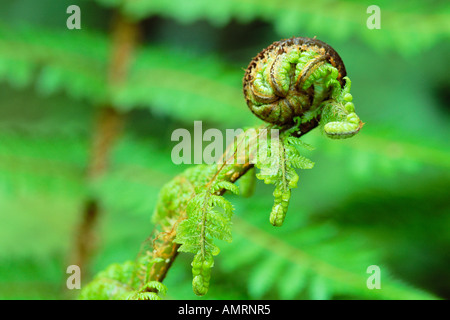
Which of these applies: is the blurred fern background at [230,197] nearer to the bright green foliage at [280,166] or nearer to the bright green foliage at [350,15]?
the bright green foliage at [350,15]

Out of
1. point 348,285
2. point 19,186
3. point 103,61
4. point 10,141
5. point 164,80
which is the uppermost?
point 103,61

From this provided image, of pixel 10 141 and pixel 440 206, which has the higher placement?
pixel 10 141

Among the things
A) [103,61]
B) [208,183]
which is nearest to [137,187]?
[103,61]

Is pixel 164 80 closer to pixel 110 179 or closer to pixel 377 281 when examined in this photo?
pixel 110 179

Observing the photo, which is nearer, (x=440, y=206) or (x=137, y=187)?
(x=137, y=187)

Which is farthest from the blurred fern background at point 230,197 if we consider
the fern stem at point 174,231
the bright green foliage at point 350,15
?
the fern stem at point 174,231

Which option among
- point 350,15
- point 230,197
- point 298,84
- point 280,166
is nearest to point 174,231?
point 280,166

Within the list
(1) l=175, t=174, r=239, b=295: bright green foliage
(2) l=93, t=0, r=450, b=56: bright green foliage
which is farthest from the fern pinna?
(2) l=93, t=0, r=450, b=56: bright green foliage

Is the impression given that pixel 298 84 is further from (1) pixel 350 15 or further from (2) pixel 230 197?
(1) pixel 350 15
